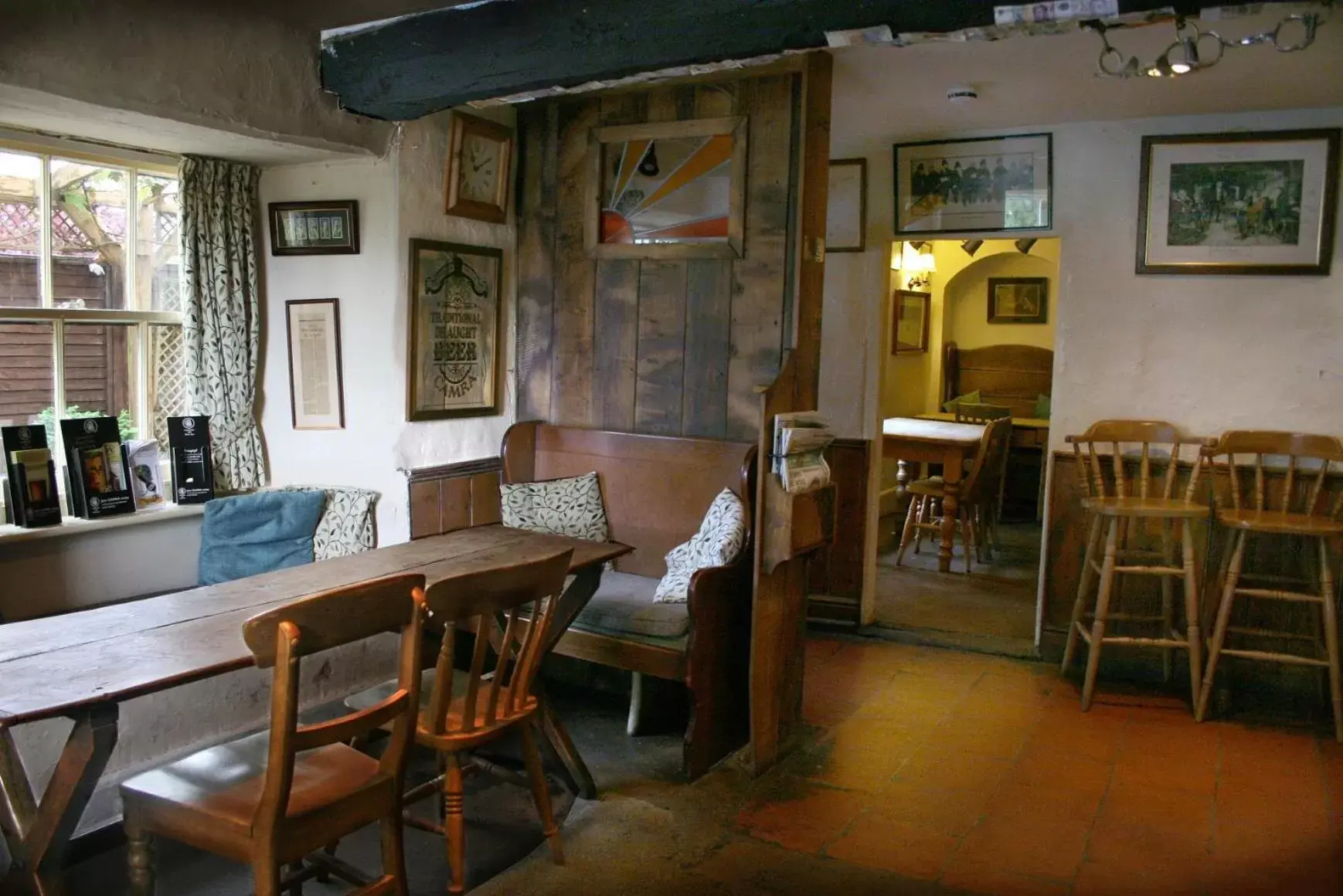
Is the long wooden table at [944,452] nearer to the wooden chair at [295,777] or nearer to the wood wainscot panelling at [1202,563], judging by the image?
the wood wainscot panelling at [1202,563]

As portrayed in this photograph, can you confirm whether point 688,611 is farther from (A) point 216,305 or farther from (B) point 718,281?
(A) point 216,305

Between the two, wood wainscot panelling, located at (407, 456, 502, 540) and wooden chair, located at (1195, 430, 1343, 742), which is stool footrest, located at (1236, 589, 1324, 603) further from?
wood wainscot panelling, located at (407, 456, 502, 540)

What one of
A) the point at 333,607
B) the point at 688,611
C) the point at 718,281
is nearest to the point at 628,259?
the point at 718,281

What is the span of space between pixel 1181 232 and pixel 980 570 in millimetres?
2769

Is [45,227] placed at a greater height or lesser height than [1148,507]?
greater

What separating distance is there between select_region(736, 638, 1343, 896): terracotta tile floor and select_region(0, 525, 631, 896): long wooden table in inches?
63.3

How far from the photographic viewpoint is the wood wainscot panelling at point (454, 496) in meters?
3.99

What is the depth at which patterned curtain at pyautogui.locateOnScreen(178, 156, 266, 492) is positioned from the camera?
12.5 ft

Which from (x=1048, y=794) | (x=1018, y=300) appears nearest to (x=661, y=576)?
(x=1048, y=794)

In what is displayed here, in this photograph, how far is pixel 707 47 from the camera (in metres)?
2.88

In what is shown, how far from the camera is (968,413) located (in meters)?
7.92

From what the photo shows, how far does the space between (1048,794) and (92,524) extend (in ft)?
11.1

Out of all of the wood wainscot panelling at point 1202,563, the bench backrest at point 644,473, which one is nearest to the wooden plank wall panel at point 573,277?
the bench backrest at point 644,473

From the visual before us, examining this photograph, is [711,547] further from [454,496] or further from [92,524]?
[92,524]
